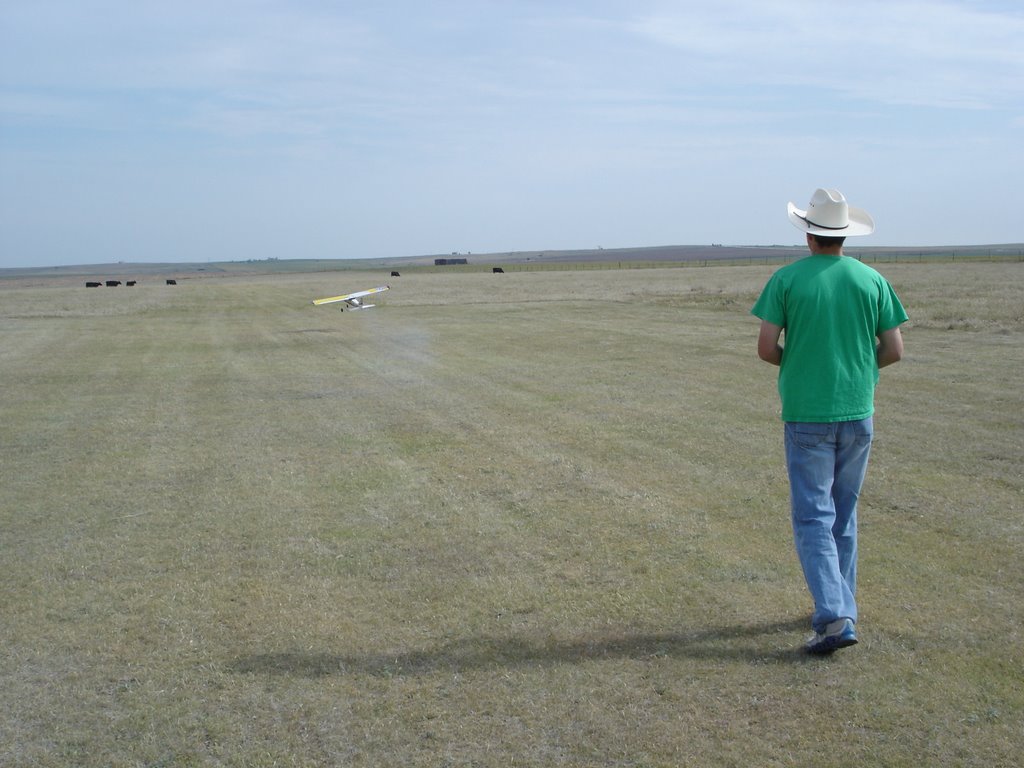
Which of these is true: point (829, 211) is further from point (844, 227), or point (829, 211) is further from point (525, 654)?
point (525, 654)

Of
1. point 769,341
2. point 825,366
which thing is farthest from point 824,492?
point 769,341

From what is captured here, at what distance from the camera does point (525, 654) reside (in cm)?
459

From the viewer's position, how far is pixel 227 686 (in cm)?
432

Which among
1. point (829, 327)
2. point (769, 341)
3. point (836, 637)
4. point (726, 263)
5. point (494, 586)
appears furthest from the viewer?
point (726, 263)

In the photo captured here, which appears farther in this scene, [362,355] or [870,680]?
[362,355]

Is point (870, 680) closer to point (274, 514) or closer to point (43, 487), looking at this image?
point (274, 514)

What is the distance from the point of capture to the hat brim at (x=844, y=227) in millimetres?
4578

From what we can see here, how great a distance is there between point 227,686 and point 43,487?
5.03 m

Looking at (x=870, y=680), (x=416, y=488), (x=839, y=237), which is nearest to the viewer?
(x=870, y=680)

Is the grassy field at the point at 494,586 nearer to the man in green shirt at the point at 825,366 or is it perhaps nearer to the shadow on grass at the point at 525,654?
the shadow on grass at the point at 525,654

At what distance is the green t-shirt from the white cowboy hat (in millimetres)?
138

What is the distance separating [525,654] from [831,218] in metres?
2.72

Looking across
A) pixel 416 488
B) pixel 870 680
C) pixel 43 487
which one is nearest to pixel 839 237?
pixel 870 680

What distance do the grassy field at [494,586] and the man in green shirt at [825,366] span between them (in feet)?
1.88
